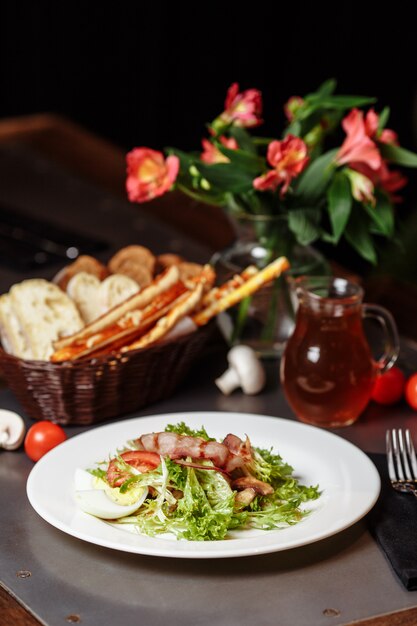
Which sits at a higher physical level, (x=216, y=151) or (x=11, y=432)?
(x=216, y=151)

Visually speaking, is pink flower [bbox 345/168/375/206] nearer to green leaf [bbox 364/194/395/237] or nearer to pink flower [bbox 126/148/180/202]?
green leaf [bbox 364/194/395/237]

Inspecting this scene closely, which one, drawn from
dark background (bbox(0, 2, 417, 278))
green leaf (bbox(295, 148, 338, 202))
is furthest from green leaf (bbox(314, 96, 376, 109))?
dark background (bbox(0, 2, 417, 278))

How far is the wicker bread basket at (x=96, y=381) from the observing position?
1.67 m

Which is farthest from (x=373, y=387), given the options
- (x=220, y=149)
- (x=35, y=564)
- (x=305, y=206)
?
(x=35, y=564)

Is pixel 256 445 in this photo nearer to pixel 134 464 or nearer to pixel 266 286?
pixel 134 464

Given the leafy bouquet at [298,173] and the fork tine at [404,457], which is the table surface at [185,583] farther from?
the leafy bouquet at [298,173]

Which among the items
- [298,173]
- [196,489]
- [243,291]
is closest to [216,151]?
[298,173]

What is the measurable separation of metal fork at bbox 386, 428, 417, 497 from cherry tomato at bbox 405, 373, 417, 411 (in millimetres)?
133

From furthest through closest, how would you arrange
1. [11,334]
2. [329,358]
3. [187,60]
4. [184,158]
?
[187,60]
[184,158]
[11,334]
[329,358]

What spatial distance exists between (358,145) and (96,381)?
0.62m

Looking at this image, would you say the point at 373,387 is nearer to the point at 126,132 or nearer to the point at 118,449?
the point at 118,449

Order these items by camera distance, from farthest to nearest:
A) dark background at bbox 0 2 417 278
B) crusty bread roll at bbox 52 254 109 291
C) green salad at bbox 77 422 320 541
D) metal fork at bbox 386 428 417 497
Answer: dark background at bbox 0 2 417 278
crusty bread roll at bbox 52 254 109 291
metal fork at bbox 386 428 417 497
green salad at bbox 77 422 320 541

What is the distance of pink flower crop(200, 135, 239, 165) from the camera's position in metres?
1.95

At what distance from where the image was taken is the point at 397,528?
1408 millimetres
